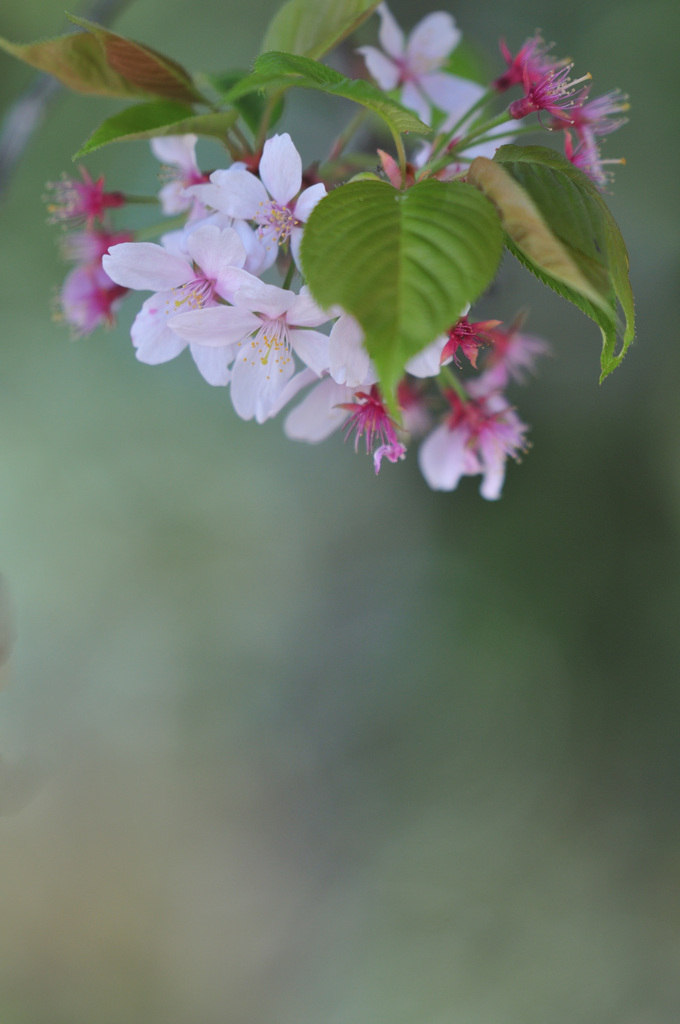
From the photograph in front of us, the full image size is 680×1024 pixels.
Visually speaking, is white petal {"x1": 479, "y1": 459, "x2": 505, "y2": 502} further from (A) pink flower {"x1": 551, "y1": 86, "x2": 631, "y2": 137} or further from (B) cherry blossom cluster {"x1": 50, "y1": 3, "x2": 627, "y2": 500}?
(A) pink flower {"x1": 551, "y1": 86, "x2": 631, "y2": 137}

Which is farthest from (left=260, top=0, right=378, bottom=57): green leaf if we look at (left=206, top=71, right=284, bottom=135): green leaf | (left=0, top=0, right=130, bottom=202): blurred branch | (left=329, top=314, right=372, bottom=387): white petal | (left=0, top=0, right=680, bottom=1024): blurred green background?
(left=0, top=0, right=680, bottom=1024): blurred green background

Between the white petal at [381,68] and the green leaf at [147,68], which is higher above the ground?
the white petal at [381,68]

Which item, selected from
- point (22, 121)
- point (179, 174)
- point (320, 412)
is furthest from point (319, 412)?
point (22, 121)

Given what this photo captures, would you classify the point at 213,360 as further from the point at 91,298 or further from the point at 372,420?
the point at 91,298

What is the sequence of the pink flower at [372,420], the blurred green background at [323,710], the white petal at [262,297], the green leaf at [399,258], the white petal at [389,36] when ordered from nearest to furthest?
the green leaf at [399,258], the white petal at [262,297], the pink flower at [372,420], the white petal at [389,36], the blurred green background at [323,710]

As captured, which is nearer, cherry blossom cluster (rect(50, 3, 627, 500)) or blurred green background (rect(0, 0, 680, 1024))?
cherry blossom cluster (rect(50, 3, 627, 500))

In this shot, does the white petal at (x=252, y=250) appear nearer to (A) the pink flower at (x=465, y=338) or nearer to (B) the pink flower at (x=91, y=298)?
(A) the pink flower at (x=465, y=338)

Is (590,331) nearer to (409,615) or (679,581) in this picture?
(679,581)

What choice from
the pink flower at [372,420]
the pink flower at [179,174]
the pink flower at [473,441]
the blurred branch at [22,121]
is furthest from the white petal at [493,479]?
the blurred branch at [22,121]
